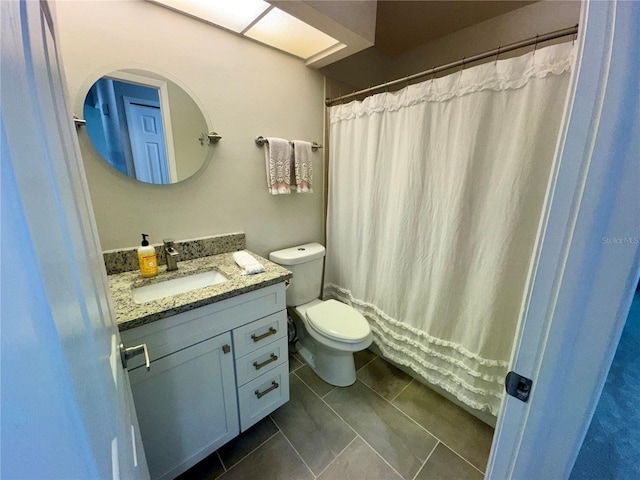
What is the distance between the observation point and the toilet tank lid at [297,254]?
166 centimetres

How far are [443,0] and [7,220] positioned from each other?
87.1 inches

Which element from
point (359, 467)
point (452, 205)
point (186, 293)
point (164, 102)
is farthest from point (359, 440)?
point (164, 102)

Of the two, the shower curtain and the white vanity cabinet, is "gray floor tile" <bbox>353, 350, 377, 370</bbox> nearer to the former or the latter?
the shower curtain

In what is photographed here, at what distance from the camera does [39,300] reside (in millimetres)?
216

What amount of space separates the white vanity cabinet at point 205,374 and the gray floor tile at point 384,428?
18.7 inches

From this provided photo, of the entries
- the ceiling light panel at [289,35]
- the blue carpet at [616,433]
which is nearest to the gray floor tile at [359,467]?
the blue carpet at [616,433]

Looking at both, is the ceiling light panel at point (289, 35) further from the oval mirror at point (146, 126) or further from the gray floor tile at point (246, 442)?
the gray floor tile at point (246, 442)

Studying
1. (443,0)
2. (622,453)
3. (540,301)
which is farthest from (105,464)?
(443,0)

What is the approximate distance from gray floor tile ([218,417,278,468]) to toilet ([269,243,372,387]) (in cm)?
45

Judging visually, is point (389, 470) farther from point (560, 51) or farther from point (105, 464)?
point (560, 51)

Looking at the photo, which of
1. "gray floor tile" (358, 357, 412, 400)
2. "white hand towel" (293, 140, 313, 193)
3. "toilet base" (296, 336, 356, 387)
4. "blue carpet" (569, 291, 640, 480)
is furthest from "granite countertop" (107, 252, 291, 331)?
"blue carpet" (569, 291, 640, 480)

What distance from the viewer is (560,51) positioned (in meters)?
0.96

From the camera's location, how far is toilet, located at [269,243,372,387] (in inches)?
58.2

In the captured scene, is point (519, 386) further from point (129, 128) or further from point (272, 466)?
point (129, 128)
